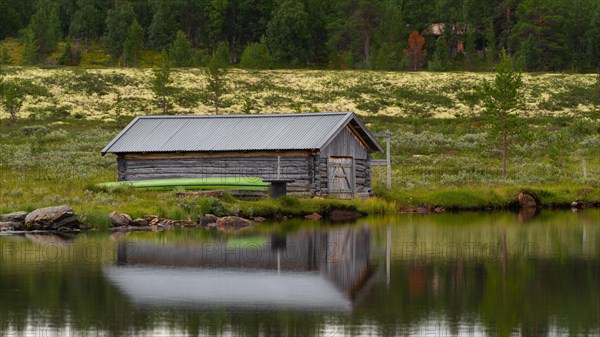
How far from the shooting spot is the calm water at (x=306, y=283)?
16719 mm

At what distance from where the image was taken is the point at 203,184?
4162 cm

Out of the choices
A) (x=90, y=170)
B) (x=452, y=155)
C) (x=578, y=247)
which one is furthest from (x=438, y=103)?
(x=578, y=247)

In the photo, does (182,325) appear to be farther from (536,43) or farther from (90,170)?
(536,43)

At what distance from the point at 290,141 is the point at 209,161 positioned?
407cm

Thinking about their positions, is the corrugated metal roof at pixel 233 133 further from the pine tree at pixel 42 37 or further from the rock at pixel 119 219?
the pine tree at pixel 42 37

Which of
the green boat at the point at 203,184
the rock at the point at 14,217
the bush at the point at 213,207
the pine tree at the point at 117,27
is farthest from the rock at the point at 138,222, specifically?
the pine tree at the point at 117,27

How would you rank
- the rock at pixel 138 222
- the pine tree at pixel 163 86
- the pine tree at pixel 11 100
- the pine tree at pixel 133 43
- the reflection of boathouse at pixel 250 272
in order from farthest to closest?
the pine tree at pixel 133 43 < the pine tree at pixel 163 86 < the pine tree at pixel 11 100 < the rock at pixel 138 222 < the reflection of boathouse at pixel 250 272

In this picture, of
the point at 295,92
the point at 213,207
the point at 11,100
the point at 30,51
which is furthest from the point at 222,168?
the point at 30,51

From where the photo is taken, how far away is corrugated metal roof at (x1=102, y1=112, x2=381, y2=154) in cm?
4425

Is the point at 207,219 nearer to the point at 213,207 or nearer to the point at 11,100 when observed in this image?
the point at 213,207

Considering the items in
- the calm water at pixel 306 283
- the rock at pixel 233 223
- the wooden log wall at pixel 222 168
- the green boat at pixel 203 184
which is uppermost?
the wooden log wall at pixel 222 168

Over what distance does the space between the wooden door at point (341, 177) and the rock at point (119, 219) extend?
12.4 metres

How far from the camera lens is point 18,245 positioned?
1115 inches

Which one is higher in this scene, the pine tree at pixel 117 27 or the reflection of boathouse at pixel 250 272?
the pine tree at pixel 117 27
